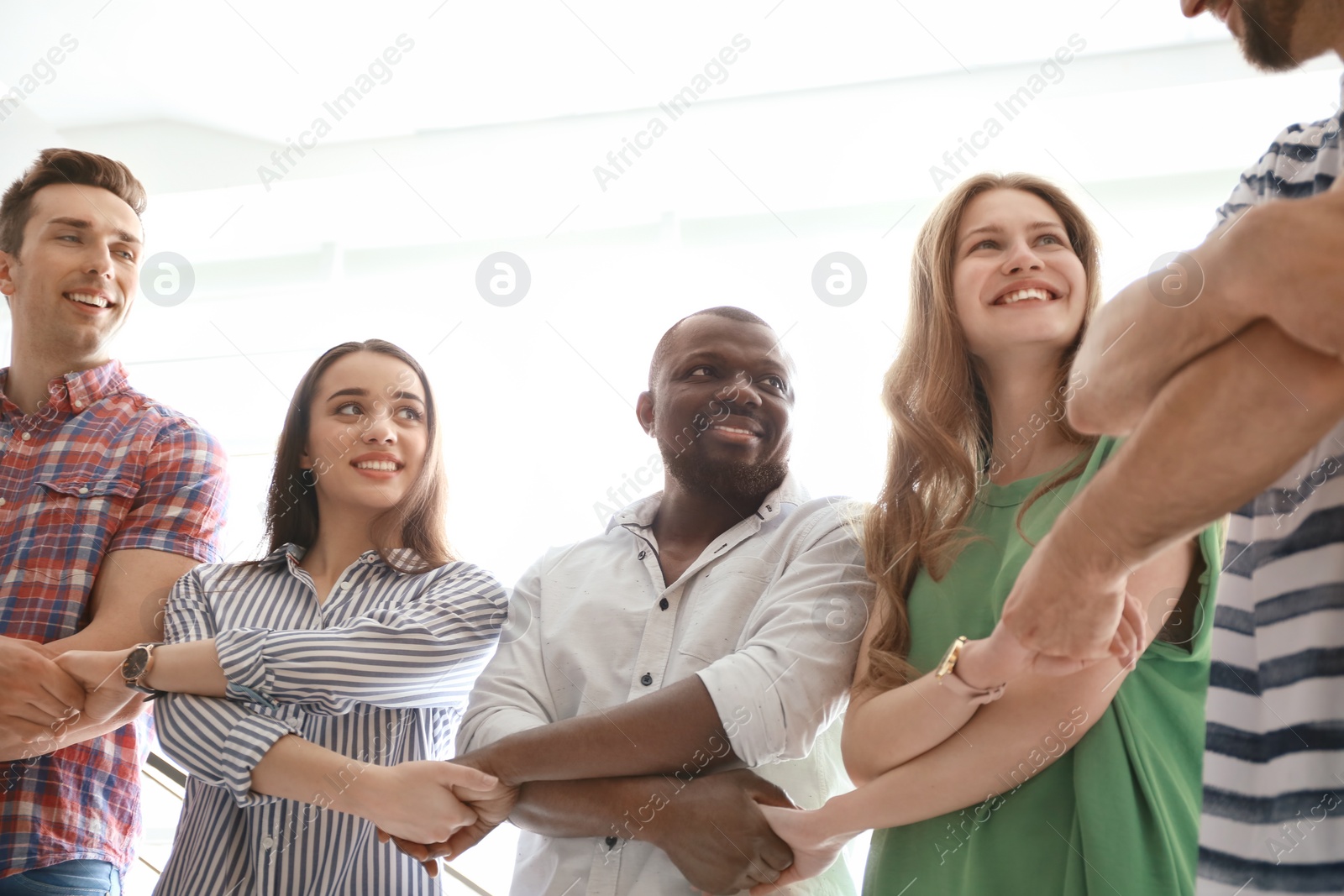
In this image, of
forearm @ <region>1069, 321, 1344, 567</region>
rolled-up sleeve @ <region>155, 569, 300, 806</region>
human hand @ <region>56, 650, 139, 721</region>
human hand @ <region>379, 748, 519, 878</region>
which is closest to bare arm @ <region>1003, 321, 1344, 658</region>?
forearm @ <region>1069, 321, 1344, 567</region>

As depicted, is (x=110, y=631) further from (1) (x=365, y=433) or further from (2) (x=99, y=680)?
(1) (x=365, y=433)

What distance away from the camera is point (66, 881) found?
1696mm

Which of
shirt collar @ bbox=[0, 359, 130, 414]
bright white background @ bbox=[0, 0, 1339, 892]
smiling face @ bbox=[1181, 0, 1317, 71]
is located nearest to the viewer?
smiling face @ bbox=[1181, 0, 1317, 71]

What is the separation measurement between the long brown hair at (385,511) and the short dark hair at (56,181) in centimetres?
68

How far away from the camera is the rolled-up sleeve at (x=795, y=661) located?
A: 1354mm

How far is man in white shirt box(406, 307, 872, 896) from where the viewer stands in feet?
4.46

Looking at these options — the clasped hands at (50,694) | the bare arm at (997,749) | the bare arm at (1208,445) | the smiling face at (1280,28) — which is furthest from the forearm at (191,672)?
the smiling face at (1280,28)

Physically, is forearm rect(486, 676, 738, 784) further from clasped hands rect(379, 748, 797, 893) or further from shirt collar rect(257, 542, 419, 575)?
shirt collar rect(257, 542, 419, 575)

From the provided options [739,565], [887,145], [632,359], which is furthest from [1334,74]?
[739,565]

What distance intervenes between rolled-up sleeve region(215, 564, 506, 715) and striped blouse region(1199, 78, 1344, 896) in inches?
42.8

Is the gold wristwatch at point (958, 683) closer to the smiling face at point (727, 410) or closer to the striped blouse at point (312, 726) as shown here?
the smiling face at point (727, 410)

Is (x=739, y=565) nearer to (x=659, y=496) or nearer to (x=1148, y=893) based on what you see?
(x=659, y=496)

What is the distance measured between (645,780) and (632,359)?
2.89 meters

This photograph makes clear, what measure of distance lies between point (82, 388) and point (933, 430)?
5.41ft
